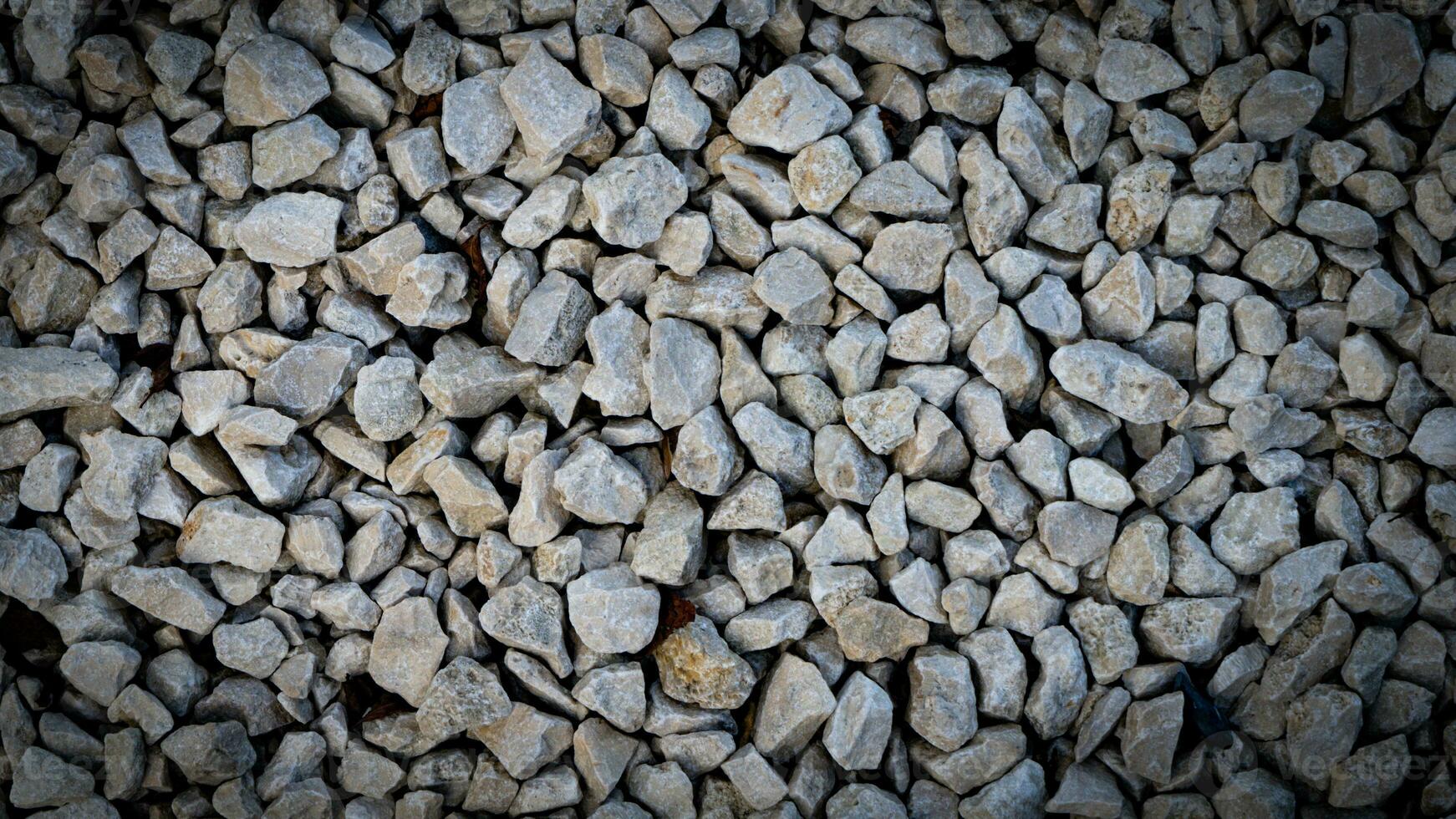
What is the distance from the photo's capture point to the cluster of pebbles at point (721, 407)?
173cm

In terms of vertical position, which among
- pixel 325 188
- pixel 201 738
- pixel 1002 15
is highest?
pixel 1002 15

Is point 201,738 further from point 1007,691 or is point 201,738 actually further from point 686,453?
point 1007,691

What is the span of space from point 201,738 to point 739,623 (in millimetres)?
880

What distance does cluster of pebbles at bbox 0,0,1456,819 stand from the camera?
5.66ft

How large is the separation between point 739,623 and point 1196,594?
2.49 feet

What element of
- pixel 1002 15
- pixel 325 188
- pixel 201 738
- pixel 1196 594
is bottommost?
pixel 201 738

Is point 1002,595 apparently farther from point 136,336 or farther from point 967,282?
point 136,336

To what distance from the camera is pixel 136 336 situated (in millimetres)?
1926

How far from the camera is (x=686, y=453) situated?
180cm

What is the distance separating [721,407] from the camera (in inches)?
73.9

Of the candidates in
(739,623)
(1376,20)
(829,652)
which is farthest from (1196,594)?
(1376,20)

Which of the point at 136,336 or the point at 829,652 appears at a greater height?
the point at 136,336

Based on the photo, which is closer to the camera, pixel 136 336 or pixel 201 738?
pixel 201 738

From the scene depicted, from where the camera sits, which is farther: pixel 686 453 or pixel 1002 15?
pixel 1002 15
